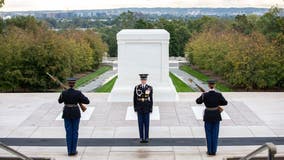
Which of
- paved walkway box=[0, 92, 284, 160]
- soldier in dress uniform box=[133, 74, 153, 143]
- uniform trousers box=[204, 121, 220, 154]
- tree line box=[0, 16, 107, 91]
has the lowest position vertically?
tree line box=[0, 16, 107, 91]

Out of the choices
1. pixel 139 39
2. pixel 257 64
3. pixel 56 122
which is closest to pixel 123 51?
pixel 139 39

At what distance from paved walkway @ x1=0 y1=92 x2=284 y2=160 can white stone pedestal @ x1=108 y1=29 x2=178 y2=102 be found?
1.24ft

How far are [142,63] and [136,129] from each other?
11.7ft

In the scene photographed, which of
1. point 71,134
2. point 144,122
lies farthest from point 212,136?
point 71,134

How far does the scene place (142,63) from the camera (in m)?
14.5

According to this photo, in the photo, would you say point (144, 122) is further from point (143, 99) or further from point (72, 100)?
point (72, 100)

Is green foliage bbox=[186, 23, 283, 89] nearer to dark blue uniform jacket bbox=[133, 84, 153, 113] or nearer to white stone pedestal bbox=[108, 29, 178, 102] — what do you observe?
white stone pedestal bbox=[108, 29, 178, 102]

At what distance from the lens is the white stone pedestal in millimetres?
14375

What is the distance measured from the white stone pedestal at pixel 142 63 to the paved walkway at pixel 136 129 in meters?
0.38

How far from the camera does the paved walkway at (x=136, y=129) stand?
9.43 metres

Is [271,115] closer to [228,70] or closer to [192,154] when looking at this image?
[192,154]

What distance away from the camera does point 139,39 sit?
14.4 m

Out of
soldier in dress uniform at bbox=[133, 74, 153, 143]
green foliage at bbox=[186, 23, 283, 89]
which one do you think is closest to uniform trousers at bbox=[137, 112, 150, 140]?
soldier in dress uniform at bbox=[133, 74, 153, 143]

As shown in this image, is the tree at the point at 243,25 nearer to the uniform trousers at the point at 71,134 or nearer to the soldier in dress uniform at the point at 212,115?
the soldier in dress uniform at the point at 212,115
